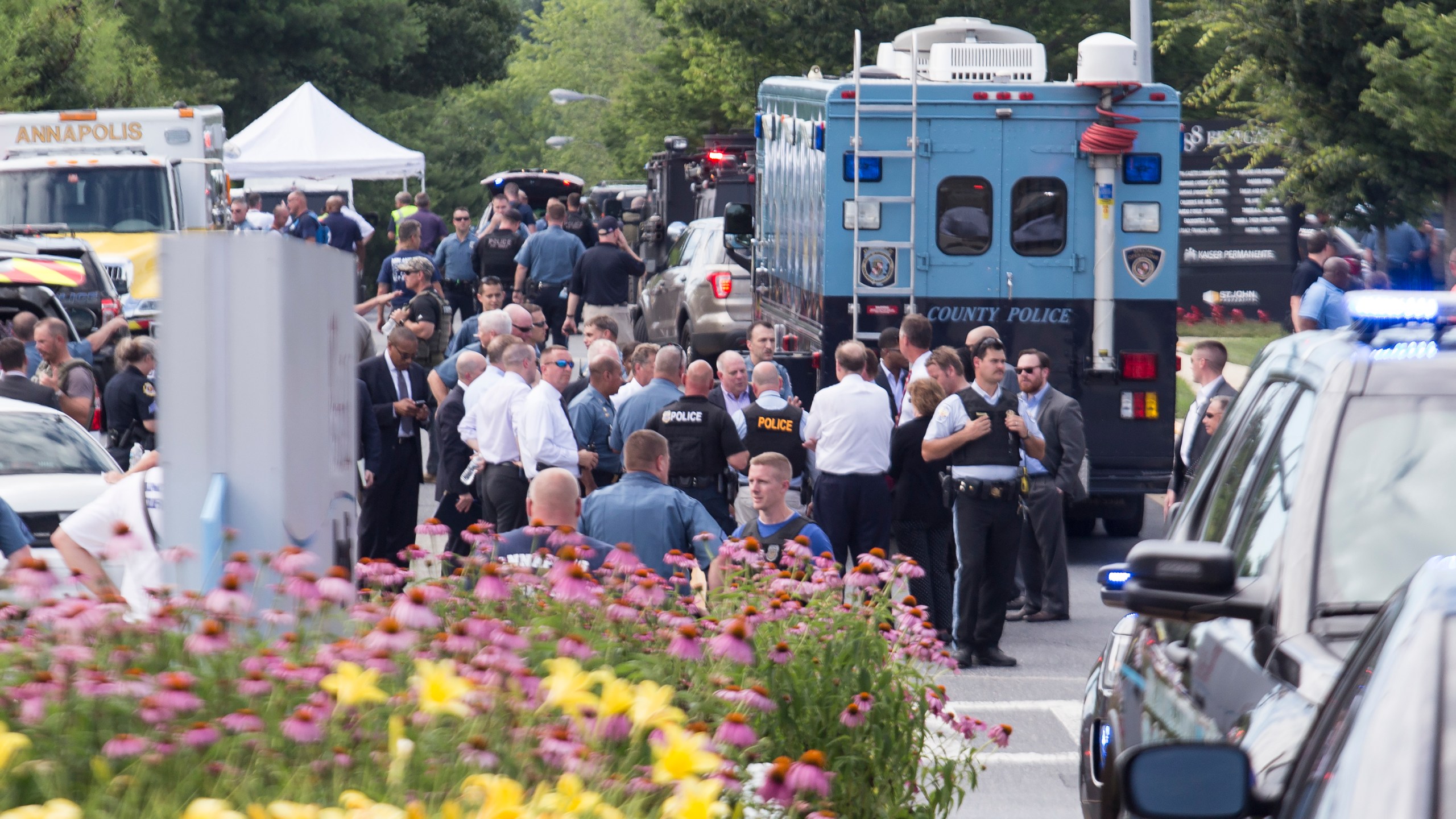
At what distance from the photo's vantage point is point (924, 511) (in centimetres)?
1040

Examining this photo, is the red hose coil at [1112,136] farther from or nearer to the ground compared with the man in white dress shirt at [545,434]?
farther from the ground

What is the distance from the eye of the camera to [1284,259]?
2786 centimetres

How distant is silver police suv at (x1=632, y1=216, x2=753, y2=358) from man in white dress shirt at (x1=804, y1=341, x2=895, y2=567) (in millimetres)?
9380

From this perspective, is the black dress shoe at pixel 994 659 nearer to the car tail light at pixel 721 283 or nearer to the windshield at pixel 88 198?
the car tail light at pixel 721 283

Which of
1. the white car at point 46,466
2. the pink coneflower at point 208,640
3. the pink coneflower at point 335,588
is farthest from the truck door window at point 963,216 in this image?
the pink coneflower at point 208,640

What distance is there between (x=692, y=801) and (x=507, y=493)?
7.51 m

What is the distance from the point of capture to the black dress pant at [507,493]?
10.4 meters

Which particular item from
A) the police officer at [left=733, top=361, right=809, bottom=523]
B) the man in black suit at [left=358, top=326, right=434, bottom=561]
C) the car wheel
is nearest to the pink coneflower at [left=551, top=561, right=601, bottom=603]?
the police officer at [left=733, top=361, right=809, bottom=523]

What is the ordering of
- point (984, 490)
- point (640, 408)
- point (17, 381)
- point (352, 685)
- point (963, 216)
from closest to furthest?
point (352, 685) < point (984, 490) < point (640, 408) < point (17, 381) < point (963, 216)

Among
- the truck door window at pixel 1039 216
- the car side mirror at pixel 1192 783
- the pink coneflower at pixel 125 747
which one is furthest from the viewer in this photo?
the truck door window at pixel 1039 216

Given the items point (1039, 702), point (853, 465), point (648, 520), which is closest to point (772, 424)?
point (853, 465)

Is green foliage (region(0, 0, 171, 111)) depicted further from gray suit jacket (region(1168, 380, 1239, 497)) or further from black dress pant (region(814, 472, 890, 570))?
gray suit jacket (region(1168, 380, 1239, 497))

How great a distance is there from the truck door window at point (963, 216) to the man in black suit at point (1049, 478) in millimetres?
1788

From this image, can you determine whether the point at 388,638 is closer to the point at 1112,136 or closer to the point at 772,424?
the point at 772,424
